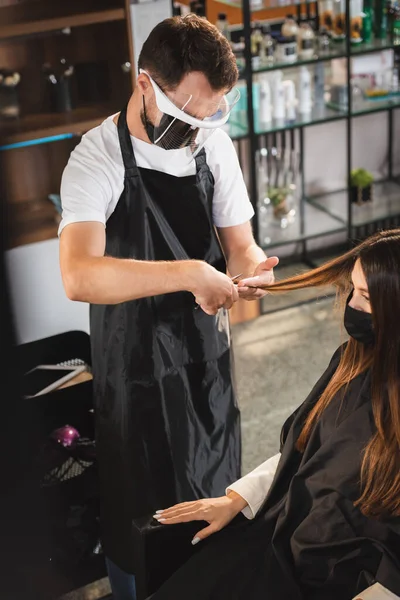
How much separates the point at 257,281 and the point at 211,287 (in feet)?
0.66

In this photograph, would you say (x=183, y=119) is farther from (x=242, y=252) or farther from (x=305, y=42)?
(x=305, y=42)

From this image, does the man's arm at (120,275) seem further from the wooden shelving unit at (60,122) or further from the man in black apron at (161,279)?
the wooden shelving unit at (60,122)

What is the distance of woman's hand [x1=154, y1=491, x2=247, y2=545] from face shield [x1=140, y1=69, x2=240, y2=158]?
0.75 m

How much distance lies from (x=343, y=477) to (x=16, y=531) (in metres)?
1.08

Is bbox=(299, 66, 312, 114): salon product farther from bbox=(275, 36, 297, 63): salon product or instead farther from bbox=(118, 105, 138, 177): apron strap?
bbox=(118, 105, 138, 177): apron strap

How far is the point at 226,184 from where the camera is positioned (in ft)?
6.35

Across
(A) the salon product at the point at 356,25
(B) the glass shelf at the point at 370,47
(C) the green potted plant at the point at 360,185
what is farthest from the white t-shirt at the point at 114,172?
(C) the green potted plant at the point at 360,185

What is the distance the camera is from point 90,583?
2.41m

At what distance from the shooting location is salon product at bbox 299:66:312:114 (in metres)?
3.80

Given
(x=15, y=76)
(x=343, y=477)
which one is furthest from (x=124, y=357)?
(x=15, y=76)

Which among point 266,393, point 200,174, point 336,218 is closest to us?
point 200,174

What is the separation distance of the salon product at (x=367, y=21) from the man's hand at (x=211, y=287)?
2.57 m

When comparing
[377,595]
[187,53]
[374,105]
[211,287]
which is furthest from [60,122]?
[377,595]

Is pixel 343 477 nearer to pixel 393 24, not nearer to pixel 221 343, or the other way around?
pixel 221 343
